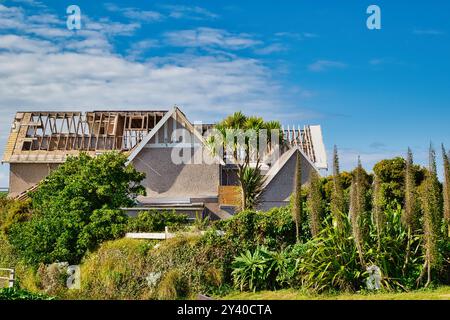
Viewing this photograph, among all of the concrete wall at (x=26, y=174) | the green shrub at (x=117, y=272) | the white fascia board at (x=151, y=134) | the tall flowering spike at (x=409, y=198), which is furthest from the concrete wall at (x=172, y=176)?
the tall flowering spike at (x=409, y=198)

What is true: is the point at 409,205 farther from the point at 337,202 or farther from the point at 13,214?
the point at 13,214

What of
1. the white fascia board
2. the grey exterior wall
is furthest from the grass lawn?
the white fascia board

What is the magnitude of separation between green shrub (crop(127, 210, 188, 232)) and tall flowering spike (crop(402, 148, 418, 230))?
8.49 metres

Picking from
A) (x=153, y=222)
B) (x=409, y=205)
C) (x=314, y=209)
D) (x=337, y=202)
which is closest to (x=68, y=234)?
(x=153, y=222)

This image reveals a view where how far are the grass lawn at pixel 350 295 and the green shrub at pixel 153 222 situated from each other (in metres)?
5.09

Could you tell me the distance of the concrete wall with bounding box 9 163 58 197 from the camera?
4422cm

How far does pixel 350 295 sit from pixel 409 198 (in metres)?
3.45

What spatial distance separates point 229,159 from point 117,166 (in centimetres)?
1274

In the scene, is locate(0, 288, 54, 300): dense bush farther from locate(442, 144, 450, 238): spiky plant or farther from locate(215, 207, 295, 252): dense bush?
locate(442, 144, 450, 238): spiky plant

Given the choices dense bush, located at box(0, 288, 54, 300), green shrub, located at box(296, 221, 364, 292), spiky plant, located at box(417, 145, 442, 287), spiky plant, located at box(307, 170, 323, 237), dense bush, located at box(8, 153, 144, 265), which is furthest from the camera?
dense bush, located at box(8, 153, 144, 265)

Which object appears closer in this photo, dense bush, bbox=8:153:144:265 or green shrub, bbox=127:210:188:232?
green shrub, bbox=127:210:188:232

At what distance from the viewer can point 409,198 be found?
67.0ft

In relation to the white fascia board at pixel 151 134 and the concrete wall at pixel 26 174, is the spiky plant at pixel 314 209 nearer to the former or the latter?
the white fascia board at pixel 151 134
